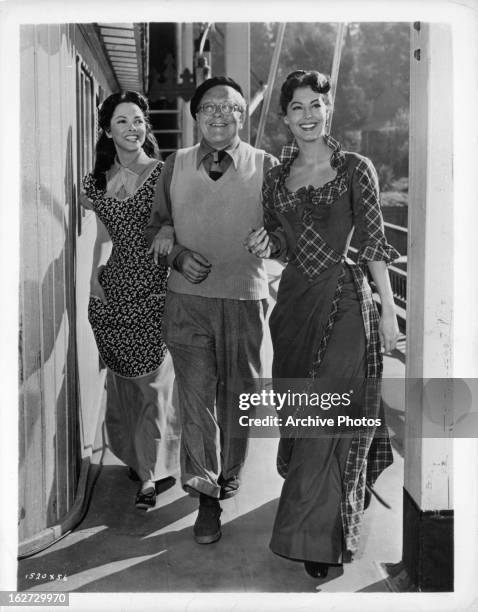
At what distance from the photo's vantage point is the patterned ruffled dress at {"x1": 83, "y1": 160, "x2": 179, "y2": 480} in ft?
11.4

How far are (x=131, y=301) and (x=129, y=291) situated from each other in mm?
41

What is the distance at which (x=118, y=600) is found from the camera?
2955mm

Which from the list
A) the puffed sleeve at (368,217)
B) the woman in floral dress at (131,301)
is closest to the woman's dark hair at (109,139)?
the woman in floral dress at (131,301)

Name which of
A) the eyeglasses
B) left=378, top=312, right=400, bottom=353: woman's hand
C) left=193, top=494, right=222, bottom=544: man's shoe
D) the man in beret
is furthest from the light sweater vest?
left=193, top=494, right=222, bottom=544: man's shoe

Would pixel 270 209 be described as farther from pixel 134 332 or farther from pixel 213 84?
pixel 134 332

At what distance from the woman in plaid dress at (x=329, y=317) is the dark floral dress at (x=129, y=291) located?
1.98 ft

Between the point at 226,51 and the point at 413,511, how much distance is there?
214cm

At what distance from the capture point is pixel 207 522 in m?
3.32

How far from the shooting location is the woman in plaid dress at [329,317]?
2975mm

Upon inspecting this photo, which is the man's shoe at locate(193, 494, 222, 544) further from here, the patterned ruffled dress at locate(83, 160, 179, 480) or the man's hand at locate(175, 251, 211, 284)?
the man's hand at locate(175, 251, 211, 284)

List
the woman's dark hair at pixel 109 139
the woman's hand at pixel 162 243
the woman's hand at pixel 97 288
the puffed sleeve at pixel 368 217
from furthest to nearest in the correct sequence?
1. the woman's hand at pixel 97 288
2. the woman's dark hair at pixel 109 139
3. the woman's hand at pixel 162 243
4. the puffed sleeve at pixel 368 217

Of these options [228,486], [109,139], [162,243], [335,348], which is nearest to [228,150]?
[162,243]

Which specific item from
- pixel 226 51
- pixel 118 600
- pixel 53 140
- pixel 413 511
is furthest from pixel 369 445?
pixel 226 51

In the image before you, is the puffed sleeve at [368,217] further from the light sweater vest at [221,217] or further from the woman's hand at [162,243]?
the woman's hand at [162,243]
